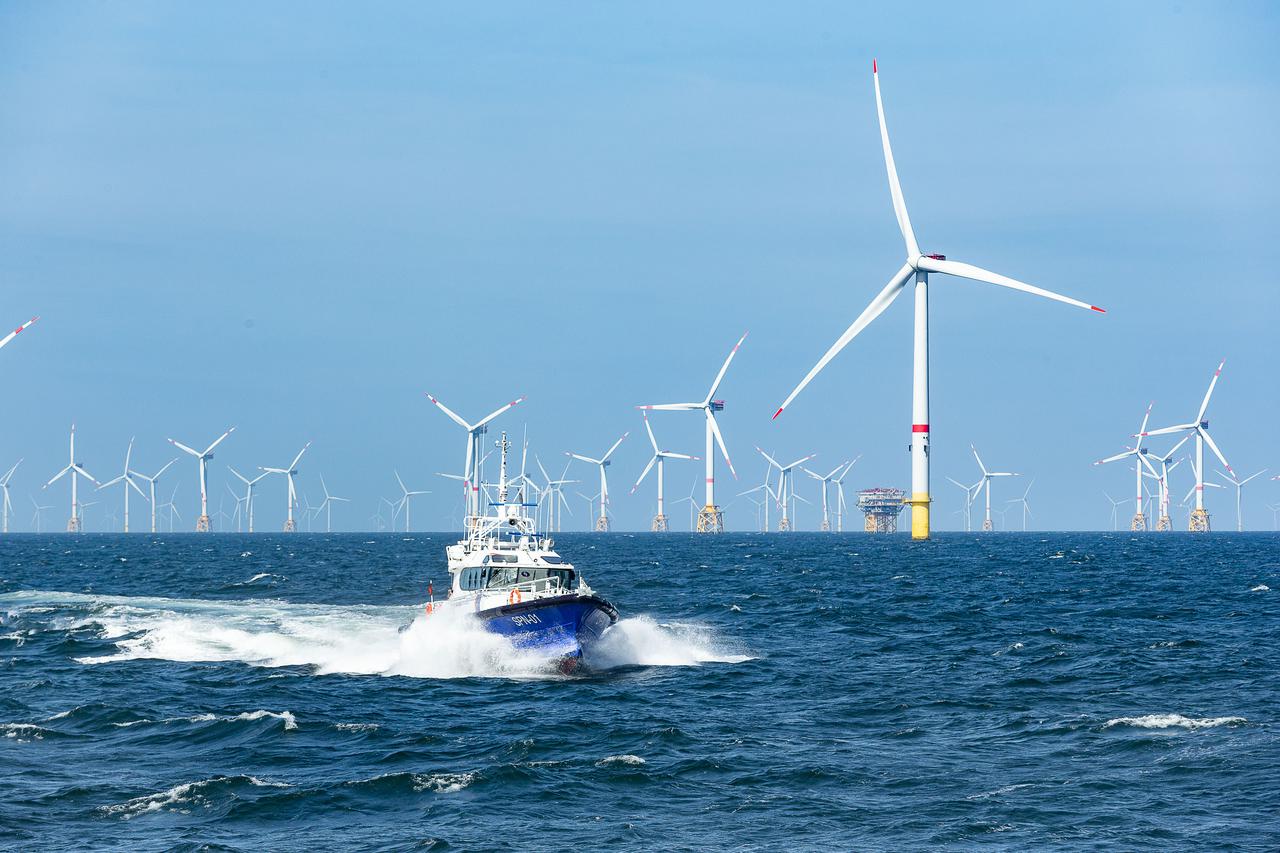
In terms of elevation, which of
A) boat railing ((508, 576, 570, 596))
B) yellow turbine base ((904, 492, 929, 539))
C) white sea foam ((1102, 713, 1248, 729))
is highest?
yellow turbine base ((904, 492, 929, 539))

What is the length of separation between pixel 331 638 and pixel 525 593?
16.9 m

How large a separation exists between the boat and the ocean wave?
707 inches

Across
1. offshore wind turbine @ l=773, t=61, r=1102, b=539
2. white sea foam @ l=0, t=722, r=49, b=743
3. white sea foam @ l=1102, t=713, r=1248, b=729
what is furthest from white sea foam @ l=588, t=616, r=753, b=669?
offshore wind turbine @ l=773, t=61, r=1102, b=539

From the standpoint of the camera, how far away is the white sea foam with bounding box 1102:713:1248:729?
37219 millimetres

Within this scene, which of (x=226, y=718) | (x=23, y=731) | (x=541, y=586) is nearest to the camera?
(x=23, y=731)

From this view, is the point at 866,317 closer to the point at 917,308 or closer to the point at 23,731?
the point at 917,308

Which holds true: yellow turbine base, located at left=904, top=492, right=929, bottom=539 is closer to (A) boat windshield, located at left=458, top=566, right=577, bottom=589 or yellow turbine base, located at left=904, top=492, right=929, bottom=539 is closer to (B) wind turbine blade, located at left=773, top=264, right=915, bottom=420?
(B) wind turbine blade, located at left=773, top=264, right=915, bottom=420

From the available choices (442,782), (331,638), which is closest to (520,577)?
(331,638)

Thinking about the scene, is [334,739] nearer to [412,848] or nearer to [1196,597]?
[412,848]

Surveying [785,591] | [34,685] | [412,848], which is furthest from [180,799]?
[785,591]

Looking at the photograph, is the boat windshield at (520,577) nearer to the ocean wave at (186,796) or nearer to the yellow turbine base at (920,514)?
the ocean wave at (186,796)

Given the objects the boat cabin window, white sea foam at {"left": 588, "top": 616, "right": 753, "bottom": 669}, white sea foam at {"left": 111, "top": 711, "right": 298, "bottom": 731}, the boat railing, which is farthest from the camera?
the boat cabin window

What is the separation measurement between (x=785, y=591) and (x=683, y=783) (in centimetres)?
6431

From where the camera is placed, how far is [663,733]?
37.3 m
